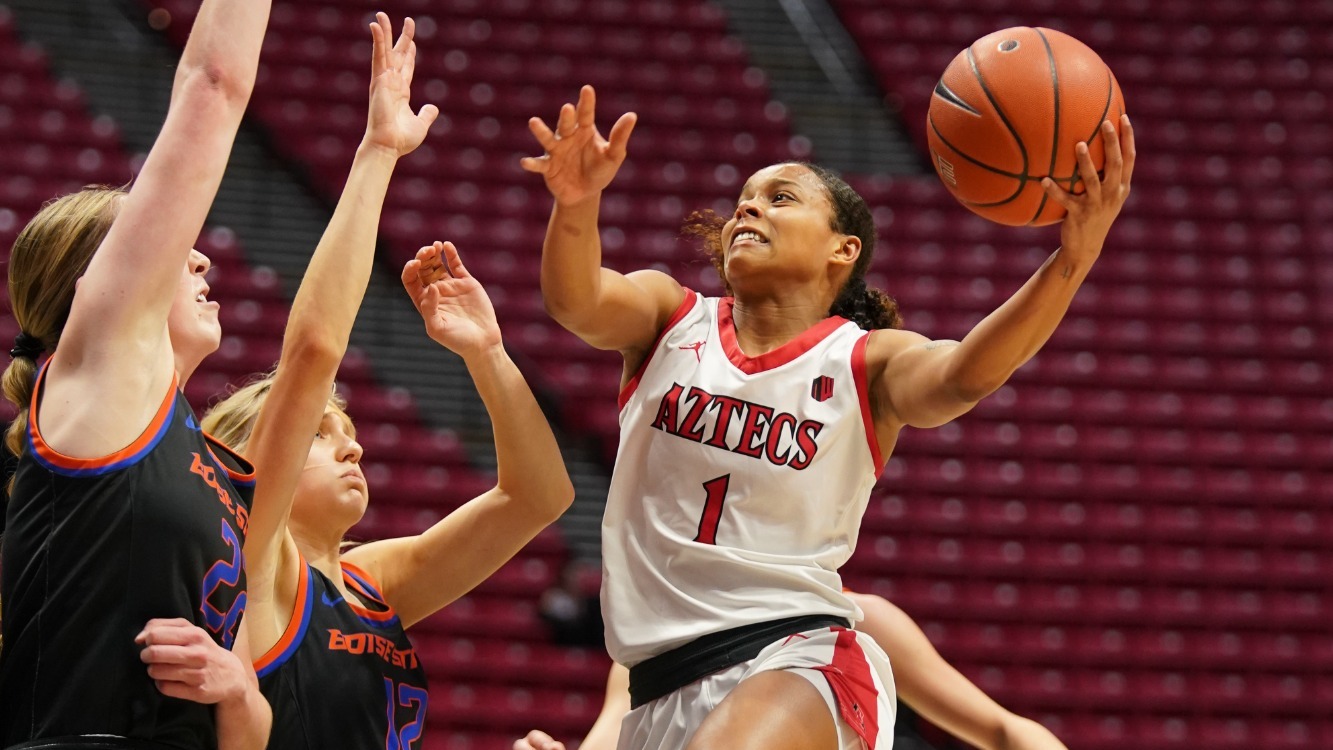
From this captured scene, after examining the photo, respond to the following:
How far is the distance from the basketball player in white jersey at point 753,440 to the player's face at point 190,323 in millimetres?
711

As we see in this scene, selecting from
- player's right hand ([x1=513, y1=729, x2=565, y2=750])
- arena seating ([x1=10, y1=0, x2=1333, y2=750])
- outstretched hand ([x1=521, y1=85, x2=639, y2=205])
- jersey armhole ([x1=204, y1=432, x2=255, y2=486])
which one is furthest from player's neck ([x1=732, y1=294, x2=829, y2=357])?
arena seating ([x1=10, y1=0, x2=1333, y2=750])

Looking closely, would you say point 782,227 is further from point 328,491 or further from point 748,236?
point 328,491

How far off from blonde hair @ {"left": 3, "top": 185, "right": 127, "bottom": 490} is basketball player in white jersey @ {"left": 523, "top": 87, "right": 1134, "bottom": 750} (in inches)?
32.9

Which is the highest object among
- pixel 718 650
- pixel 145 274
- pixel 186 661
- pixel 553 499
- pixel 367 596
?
pixel 145 274

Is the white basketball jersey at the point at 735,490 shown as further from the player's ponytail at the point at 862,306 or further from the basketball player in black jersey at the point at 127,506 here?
the basketball player in black jersey at the point at 127,506

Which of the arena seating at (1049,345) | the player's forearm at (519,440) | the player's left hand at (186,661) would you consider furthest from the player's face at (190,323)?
the arena seating at (1049,345)

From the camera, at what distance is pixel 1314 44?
9.79 meters

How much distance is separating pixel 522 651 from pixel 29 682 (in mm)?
5505

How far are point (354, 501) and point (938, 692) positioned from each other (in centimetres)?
151

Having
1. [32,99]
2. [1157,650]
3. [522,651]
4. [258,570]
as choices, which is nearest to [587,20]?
[32,99]

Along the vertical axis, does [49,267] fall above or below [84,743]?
above

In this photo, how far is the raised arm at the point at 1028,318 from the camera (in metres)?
2.62

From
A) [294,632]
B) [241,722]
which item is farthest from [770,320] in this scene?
[241,722]

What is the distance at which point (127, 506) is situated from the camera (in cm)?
200
